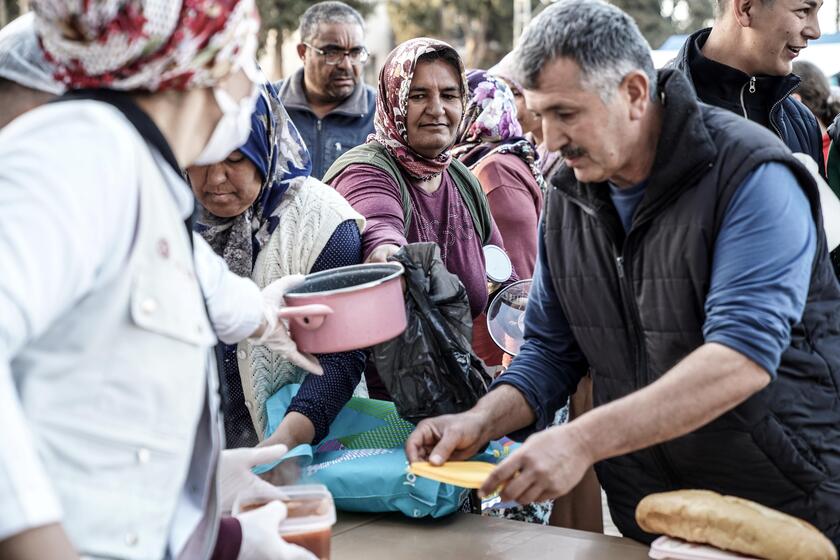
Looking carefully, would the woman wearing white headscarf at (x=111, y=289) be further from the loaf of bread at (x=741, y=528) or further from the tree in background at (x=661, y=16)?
the tree in background at (x=661, y=16)

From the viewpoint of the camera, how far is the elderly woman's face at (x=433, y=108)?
3.13 m

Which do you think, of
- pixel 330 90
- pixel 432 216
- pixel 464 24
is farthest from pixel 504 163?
pixel 464 24

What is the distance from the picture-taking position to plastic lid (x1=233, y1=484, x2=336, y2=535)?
1612 mm

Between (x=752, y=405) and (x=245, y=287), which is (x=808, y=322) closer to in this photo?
(x=752, y=405)

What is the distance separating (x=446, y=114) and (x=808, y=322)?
5.39ft

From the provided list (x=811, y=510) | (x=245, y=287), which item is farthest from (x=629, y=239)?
(x=245, y=287)

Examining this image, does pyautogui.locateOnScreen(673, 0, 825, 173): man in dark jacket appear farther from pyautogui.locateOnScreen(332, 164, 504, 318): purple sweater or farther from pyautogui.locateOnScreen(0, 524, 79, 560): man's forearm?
pyautogui.locateOnScreen(0, 524, 79, 560): man's forearm

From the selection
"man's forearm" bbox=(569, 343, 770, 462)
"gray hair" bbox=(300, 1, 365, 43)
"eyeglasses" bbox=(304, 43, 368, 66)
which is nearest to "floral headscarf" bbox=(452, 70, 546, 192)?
"eyeglasses" bbox=(304, 43, 368, 66)

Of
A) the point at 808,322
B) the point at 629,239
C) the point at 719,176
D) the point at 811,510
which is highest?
the point at 719,176

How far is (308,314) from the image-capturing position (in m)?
1.96

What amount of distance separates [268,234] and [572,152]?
932 millimetres

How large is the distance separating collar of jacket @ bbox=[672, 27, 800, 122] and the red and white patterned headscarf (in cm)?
247

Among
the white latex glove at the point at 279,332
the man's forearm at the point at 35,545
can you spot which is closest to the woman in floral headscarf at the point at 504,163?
the white latex glove at the point at 279,332

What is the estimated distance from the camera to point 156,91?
126cm
